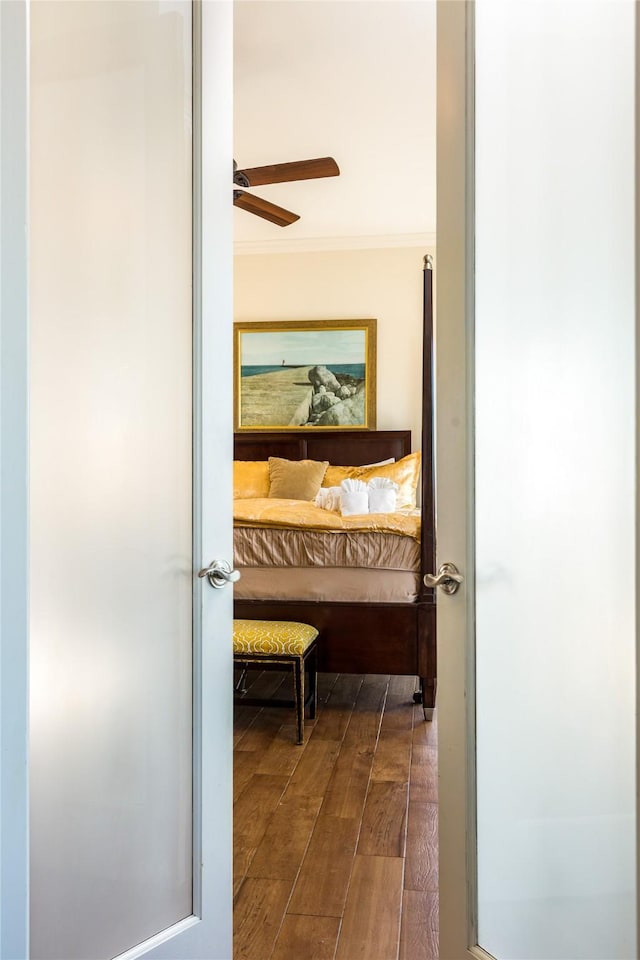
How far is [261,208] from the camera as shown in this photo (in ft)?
13.5

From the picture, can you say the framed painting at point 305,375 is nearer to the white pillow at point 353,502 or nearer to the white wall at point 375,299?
the white wall at point 375,299

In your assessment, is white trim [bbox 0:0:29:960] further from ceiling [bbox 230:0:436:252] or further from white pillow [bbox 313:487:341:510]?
white pillow [bbox 313:487:341:510]

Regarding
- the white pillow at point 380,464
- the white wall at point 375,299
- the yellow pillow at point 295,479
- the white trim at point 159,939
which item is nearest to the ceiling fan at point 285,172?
the yellow pillow at point 295,479

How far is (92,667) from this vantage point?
1.30 meters

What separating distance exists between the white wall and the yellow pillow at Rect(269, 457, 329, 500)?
835 millimetres

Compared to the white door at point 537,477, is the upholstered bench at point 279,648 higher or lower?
lower

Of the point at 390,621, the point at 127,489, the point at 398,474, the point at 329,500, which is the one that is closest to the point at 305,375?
the point at 398,474

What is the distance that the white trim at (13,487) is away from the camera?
96 centimetres

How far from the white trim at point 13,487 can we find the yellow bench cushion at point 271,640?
81.3 inches

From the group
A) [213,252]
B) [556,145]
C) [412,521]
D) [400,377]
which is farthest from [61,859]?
[400,377]

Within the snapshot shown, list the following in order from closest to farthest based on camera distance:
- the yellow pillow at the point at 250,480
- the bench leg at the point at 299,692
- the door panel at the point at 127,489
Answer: the door panel at the point at 127,489 → the bench leg at the point at 299,692 → the yellow pillow at the point at 250,480

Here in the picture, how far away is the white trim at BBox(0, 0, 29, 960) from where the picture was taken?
0.96m

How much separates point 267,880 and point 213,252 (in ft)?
5.65

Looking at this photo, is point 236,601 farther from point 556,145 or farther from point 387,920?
point 556,145
